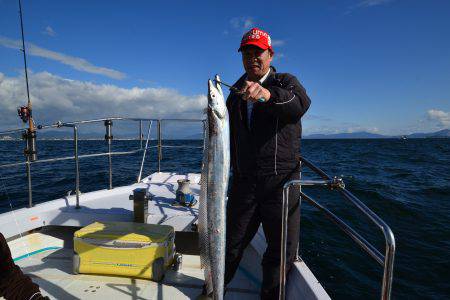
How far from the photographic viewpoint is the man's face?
247 centimetres

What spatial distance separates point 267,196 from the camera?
2520 millimetres

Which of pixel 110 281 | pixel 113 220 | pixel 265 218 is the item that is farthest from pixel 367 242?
pixel 113 220

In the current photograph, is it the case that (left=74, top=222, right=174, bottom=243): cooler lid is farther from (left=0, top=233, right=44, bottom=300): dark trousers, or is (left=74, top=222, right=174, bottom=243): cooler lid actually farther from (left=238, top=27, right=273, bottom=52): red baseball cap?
(left=238, top=27, right=273, bottom=52): red baseball cap

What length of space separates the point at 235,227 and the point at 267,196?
1.37 feet

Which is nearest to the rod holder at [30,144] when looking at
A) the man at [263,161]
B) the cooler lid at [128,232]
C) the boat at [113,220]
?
the boat at [113,220]

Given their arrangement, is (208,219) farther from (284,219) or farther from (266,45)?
(266,45)

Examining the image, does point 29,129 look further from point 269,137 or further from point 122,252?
point 269,137

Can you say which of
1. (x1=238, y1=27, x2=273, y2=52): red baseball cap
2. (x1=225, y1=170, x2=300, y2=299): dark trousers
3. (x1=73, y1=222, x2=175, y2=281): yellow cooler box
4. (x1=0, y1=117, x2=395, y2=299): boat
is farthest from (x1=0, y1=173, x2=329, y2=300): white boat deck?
(x1=238, y1=27, x2=273, y2=52): red baseball cap

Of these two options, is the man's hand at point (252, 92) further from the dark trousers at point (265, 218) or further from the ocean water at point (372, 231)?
the ocean water at point (372, 231)

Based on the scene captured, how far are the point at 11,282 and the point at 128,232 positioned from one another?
45.6 inches

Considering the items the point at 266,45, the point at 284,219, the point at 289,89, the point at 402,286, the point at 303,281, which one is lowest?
the point at 402,286

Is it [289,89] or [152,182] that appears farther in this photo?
[152,182]

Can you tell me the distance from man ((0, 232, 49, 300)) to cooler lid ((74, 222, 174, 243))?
0.94 metres

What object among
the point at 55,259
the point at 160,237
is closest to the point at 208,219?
the point at 160,237
